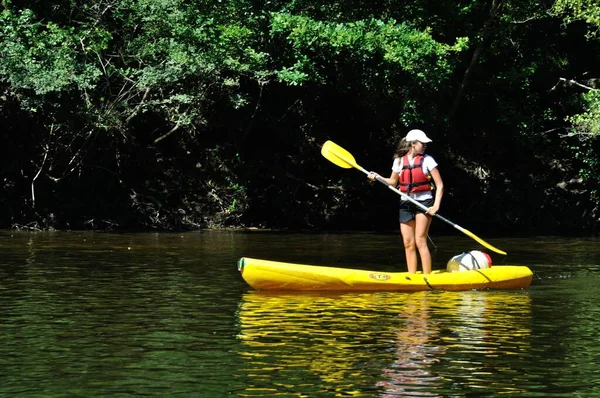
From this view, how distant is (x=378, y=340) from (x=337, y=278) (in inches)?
Result: 116

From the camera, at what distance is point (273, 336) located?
8492 mm

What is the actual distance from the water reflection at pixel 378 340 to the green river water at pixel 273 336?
0.6 inches

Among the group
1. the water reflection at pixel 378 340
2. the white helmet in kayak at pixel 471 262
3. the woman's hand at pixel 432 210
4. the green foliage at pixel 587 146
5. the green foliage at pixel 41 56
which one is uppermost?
the green foliage at pixel 41 56

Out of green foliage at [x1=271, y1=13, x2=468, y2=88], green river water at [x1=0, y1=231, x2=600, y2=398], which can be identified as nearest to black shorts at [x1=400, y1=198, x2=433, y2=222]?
green river water at [x1=0, y1=231, x2=600, y2=398]

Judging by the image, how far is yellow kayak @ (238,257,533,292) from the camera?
11109 mm

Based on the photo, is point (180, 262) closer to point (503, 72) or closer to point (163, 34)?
point (163, 34)

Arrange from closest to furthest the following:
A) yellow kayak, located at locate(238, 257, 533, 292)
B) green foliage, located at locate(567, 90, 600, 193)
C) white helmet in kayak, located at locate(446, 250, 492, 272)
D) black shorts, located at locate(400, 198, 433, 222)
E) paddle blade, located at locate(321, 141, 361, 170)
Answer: yellow kayak, located at locate(238, 257, 533, 292)
black shorts, located at locate(400, 198, 433, 222)
white helmet in kayak, located at locate(446, 250, 492, 272)
paddle blade, located at locate(321, 141, 361, 170)
green foliage, located at locate(567, 90, 600, 193)

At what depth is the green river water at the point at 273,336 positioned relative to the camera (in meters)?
6.74

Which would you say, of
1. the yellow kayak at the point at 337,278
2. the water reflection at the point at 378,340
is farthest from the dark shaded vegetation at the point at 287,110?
the water reflection at the point at 378,340

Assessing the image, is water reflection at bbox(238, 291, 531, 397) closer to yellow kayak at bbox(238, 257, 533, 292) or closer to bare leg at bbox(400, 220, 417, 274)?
yellow kayak at bbox(238, 257, 533, 292)

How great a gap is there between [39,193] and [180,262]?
8.23 m

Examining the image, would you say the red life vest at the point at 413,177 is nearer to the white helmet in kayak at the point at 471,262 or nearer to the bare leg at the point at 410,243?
the bare leg at the point at 410,243

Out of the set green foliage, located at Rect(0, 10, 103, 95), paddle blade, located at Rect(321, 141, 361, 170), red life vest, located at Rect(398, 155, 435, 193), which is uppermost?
green foliage, located at Rect(0, 10, 103, 95)

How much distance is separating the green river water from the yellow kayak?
0.13 metres
